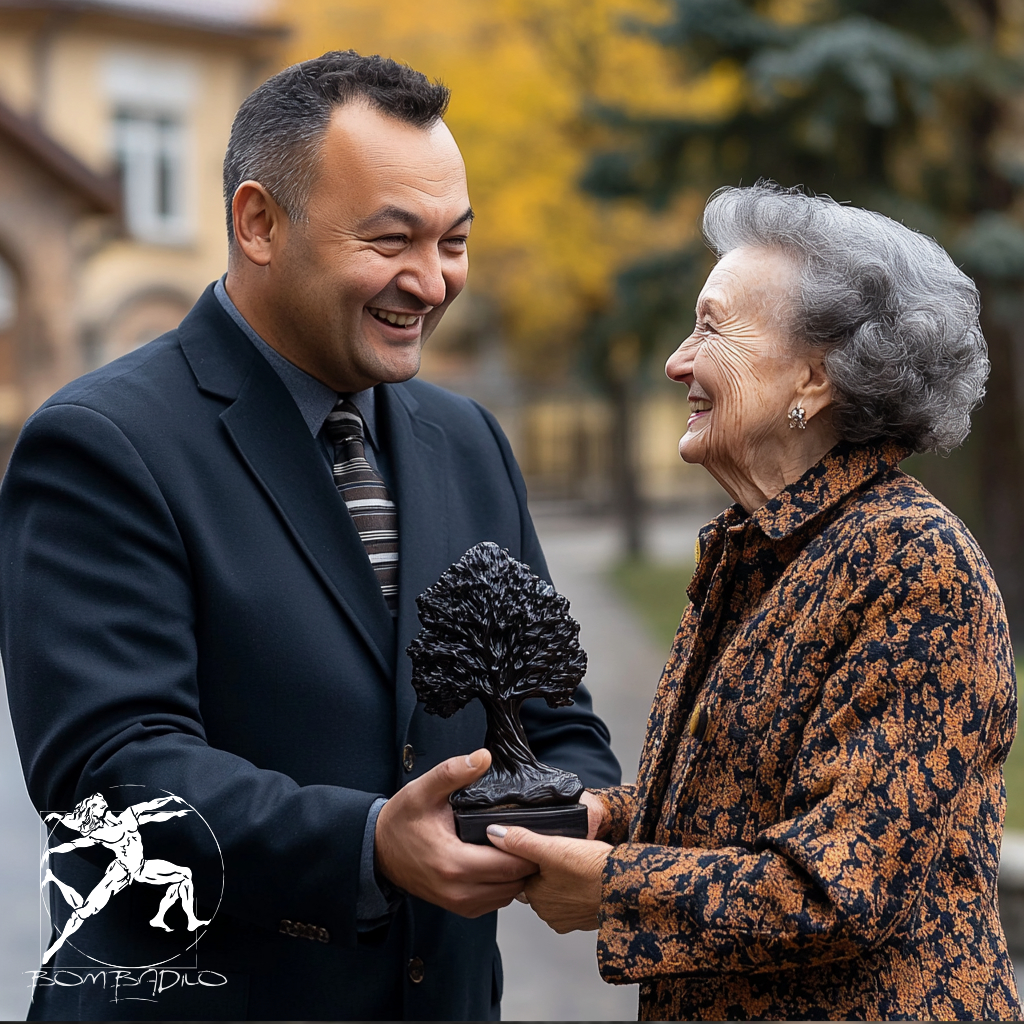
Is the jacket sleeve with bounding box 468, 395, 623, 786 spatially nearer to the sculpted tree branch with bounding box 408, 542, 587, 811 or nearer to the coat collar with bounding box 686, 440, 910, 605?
the sculpted tree branch with bounding box 408, 542, 587, 811

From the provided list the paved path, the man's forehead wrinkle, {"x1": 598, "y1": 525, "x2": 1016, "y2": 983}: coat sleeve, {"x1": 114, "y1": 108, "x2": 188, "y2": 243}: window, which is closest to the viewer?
{"x1": 598, "y1": 525, "x2": 1016, "y2": 983}: coat sleeve

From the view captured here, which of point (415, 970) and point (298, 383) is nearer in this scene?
point (415, 970)

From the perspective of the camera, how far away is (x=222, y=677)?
2.44 meters

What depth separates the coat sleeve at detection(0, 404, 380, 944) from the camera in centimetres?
226

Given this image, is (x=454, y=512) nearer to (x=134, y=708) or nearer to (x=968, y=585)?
(x=134, y=708)

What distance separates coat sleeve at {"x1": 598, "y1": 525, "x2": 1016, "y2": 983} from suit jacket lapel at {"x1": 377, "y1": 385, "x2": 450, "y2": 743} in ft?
2.36

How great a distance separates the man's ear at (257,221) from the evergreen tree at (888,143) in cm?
773

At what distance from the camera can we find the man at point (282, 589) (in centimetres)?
227

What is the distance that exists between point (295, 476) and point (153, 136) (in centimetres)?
2198

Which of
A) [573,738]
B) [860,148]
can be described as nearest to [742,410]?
[573,738]

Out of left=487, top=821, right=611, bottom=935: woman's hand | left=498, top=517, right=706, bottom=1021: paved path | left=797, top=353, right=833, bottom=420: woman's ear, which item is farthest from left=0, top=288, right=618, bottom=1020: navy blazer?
left=498, top=517, right=706, bottom=1021: paved path

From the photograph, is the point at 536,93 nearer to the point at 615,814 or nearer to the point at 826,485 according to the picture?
the point at 615,814

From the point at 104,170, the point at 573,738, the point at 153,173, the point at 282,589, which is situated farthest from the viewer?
the point at 153,173

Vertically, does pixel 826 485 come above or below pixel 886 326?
below
